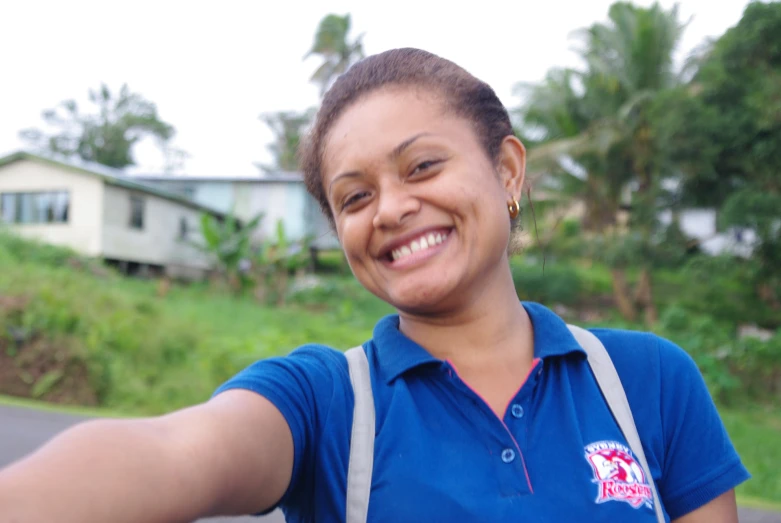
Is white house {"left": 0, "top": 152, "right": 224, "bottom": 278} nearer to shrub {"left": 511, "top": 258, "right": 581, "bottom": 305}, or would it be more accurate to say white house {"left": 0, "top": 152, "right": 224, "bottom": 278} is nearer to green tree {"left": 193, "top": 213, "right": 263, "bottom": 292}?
green tree {"left": 193, "top": 213, "right": 263, "bottom": 292}

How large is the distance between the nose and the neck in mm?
222

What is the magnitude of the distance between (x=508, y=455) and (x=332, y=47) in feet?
73.8

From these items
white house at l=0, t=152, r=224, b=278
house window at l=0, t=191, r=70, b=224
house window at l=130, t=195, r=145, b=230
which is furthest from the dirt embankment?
house window at l=130, t=195, r=145, b=230

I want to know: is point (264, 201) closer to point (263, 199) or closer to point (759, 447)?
point (263, 199)

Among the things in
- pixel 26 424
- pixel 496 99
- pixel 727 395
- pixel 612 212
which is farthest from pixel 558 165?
pixel 496 99

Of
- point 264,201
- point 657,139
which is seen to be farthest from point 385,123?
point 264,201

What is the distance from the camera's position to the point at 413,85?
4.50 feet

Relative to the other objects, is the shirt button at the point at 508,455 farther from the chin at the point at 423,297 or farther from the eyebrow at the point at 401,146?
the eyebrow at the point at 401,146

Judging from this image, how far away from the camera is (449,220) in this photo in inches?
53.0

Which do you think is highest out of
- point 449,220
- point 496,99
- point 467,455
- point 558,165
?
point 558,165

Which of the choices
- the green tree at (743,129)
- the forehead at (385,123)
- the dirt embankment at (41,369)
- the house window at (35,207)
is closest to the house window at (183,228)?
the house window at (35,207)

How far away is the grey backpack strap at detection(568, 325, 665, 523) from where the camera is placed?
1.21 m

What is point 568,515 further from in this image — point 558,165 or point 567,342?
point 558,165

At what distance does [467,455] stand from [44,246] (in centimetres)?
1883
